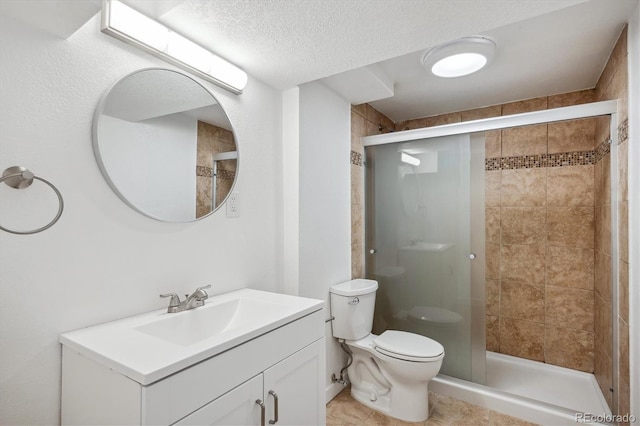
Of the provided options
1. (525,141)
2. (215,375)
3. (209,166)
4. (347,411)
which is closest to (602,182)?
(525,141)

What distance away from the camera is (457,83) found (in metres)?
2.48

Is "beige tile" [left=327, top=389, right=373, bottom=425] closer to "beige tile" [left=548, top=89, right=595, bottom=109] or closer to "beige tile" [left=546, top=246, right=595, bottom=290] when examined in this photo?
"beige tile" [left=546, top=246, right=595, bottom=290]

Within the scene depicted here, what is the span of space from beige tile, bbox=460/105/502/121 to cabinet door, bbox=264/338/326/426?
2573 millimetres

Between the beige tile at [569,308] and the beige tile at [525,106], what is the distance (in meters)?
1.51

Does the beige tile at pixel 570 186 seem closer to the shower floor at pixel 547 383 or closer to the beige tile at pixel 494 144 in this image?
the beige tile at pixel 494 144

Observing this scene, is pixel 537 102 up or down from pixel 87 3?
up

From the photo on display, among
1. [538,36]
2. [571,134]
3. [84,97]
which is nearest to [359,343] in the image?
[84,97]

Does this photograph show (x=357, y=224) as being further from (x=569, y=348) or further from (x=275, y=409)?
(x=569, y=348)

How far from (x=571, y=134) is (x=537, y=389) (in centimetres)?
196

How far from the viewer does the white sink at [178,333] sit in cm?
86

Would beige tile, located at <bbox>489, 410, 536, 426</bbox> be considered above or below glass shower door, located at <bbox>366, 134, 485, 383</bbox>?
below

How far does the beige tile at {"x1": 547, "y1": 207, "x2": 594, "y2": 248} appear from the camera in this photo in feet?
8.37

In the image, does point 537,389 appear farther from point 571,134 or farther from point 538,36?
point 538,36

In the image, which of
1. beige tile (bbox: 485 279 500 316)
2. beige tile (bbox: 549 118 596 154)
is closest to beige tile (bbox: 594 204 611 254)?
beige tile (bbox: 549 118 596 154)
